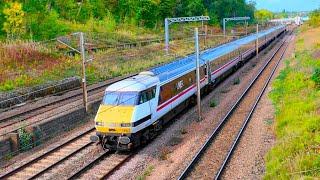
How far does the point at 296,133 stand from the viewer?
17.9 m

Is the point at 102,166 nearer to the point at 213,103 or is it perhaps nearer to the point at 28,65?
the point at 213,103

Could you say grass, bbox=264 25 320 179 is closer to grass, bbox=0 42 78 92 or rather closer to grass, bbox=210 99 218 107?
grass, bbox=210 99 218 107

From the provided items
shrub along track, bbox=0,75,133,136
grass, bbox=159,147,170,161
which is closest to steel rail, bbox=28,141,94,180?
shrub along track, bbox=0,75,133,136

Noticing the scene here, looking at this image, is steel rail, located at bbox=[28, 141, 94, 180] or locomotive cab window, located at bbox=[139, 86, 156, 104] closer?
steel rail, located at bbox=[28, 141, 94, 180]

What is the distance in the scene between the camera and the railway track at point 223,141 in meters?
17.2

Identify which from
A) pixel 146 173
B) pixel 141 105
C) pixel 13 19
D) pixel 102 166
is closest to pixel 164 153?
pixel 146 173

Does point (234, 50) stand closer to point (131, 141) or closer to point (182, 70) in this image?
point (182, 70)

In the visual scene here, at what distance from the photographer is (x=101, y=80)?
4009 centimetres

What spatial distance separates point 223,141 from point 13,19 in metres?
31.1

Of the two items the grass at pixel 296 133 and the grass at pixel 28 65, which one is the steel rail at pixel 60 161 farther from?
the grass at pixel 28 65

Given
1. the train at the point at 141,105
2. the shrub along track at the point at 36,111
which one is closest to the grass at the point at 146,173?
the train at the point at 141,105

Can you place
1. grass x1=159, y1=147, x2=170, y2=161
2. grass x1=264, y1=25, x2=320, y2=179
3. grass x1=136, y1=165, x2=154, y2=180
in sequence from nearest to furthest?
grass x1=264, y1=25, x2=320, y2=179 → grass x1=136, y1=165, x2=154, y2=180 → grass x1=159, y1=147, x2=170, y2=161

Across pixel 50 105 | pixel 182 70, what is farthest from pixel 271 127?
pixel 50 105

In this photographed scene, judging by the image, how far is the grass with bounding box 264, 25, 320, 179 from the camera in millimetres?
14398
